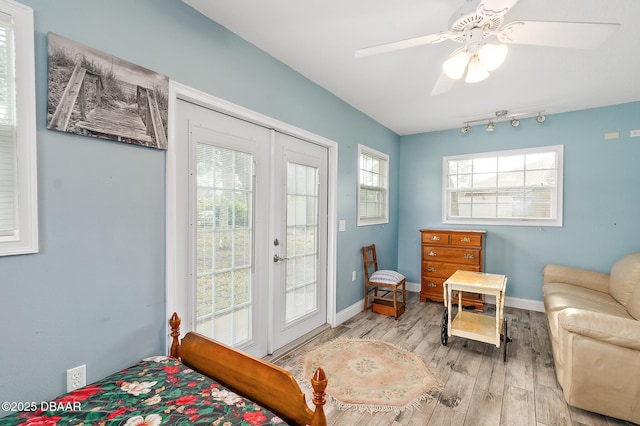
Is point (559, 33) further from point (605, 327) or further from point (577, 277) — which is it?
point (577, 277)

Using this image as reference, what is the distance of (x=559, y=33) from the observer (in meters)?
1.49

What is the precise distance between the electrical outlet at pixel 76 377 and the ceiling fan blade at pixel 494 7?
101 inches

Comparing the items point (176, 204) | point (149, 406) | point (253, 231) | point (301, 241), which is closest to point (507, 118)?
point (301, 241)

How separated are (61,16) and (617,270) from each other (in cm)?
484

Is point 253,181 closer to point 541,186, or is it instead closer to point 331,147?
point 331,147

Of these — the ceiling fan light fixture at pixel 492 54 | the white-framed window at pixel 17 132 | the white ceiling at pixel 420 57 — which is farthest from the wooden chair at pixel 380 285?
the white-framed window at pixel 17 132

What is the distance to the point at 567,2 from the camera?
1.77m

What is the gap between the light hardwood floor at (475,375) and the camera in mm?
1902

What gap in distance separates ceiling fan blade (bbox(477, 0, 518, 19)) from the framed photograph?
174 cm

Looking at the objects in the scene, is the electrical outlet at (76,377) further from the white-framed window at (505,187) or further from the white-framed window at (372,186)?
the white-framed window at (505,187)

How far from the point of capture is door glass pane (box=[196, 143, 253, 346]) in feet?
6.81

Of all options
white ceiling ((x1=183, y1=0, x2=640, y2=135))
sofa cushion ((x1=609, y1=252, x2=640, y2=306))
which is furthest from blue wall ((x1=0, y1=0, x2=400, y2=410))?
sofa cushion ((x1=609, y1=252, x2=640, y2=306))

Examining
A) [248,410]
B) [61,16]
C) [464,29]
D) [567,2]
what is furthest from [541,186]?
[61,16]

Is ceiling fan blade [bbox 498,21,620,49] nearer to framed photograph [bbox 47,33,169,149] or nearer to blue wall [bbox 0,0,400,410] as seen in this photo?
blue wall [bbox 0,0,400,410]
